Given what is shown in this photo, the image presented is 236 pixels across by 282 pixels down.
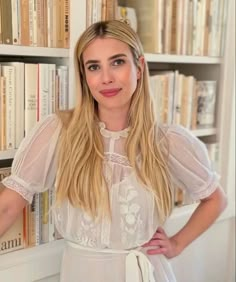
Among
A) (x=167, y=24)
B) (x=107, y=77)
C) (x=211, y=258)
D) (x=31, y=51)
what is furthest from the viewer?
(x=211, y=258)

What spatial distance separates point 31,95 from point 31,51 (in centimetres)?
12

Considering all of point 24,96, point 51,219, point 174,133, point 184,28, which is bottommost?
point 51,219

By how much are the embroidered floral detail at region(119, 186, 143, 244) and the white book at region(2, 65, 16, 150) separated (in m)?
0.34


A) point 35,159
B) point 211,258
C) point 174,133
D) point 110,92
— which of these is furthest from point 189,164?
point 211,258

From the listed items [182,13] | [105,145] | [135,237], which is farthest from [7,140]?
[182,13]

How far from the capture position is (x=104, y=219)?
1121 millimetres

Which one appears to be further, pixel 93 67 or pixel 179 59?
pixel 179 59

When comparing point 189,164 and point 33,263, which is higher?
point 189,164

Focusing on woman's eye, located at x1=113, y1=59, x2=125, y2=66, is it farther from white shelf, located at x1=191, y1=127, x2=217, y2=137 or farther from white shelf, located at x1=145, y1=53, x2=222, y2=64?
white shelf, located at x1=191, y1=127, x2=217, y2=137

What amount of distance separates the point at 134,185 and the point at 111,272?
0.24 metres

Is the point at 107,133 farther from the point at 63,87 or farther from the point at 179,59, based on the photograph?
the point at 179,59

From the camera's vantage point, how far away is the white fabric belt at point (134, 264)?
1.15 m

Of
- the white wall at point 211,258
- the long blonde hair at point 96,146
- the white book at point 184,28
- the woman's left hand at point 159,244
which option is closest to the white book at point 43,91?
the long blonde hair at point 96,146

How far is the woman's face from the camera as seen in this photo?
1.08 m
